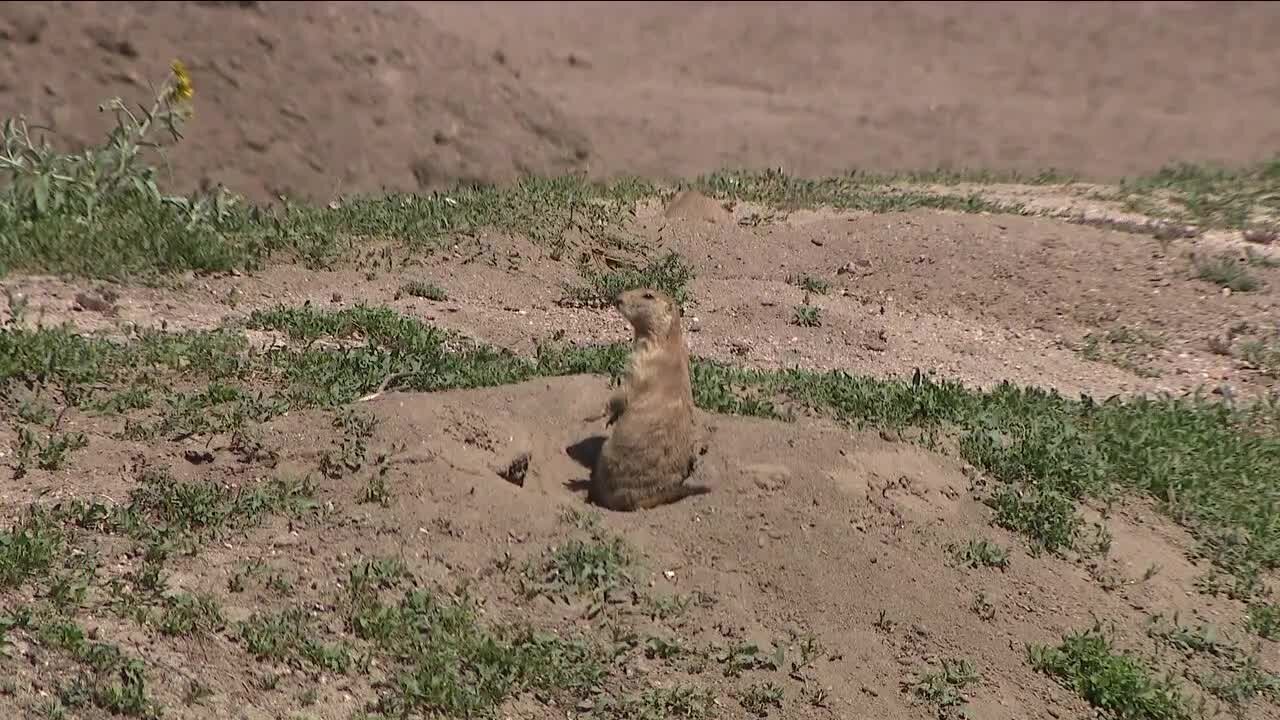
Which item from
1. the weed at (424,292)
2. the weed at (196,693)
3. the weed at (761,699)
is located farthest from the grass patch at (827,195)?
the weed at (196,693)

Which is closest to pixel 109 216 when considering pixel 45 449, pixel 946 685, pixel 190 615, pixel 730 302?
pixel 45 449

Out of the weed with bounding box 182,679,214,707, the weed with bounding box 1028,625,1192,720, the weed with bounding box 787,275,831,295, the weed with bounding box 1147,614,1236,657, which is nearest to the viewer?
the weed with bounding box 182,679,214,707

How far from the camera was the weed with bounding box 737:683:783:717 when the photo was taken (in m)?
4.76

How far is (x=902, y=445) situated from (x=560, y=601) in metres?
1.66

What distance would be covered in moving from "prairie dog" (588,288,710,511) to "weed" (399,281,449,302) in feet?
7.80

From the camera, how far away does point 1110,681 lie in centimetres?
507

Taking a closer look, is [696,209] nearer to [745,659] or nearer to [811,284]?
[811,284]

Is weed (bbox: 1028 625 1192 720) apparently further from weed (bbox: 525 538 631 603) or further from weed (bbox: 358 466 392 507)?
weed (bbox: 358 466 392 507)

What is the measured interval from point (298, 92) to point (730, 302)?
5.22 meters

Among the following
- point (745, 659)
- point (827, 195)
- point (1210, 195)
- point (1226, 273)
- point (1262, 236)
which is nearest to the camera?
point (745, 659)

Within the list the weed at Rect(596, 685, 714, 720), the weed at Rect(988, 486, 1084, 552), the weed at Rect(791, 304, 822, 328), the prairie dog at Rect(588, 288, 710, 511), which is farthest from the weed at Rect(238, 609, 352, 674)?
the weed at Rect(791, 304, 822, 328)

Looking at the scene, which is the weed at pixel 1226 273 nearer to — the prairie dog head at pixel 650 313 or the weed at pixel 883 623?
the prairie dog head at pixel 650 313

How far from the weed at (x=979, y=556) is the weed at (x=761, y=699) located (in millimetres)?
1032

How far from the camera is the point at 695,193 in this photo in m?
9.38
